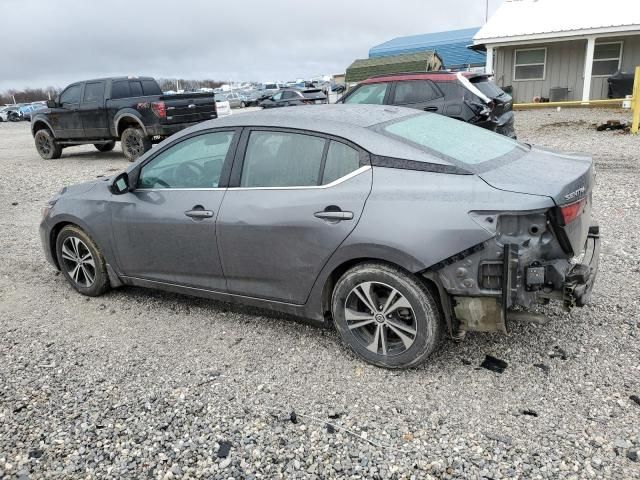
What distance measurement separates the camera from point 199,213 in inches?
149

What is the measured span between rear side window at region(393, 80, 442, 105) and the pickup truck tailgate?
16.5ft

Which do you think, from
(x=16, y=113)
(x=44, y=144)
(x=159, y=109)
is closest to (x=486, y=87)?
(x=159, y=109)

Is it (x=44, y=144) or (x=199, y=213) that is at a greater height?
(x=199, y=213)

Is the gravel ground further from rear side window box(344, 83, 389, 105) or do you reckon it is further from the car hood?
rear side window box(344, 83, 389, 105)

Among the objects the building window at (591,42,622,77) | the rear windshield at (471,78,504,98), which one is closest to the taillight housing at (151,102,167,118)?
the rear windshield at (471,78,504,98)

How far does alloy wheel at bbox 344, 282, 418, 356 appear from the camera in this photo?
321cm

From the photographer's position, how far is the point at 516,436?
8.90 ft

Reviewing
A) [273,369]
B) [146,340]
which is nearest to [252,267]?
[273,369]

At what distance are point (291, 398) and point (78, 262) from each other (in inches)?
103

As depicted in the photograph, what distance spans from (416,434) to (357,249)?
1.08 m

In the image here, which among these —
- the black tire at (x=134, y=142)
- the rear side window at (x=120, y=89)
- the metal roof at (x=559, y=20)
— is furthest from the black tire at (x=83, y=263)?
the metal roof at (x=559, y=20)

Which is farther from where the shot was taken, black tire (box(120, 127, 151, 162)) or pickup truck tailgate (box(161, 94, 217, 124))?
black tire (box(120, 127, 151, 162))

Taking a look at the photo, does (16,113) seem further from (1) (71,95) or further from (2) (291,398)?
(2) (291,398)

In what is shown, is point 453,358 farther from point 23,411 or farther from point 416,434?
point 23,411
